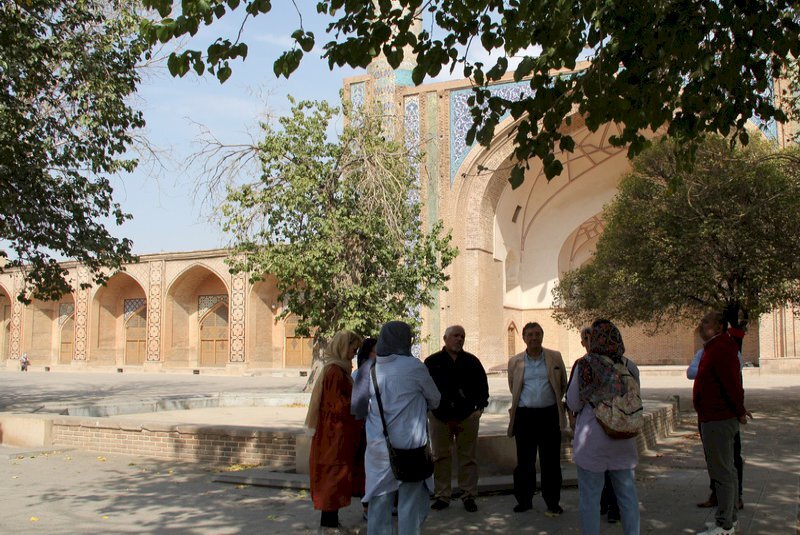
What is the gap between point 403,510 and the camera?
11.9 feet

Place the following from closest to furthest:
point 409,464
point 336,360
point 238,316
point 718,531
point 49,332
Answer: point 409,464, point 718,531, point 336,360, point 238,316, point 49,332

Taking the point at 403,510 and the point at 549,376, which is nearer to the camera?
the point at 403,510

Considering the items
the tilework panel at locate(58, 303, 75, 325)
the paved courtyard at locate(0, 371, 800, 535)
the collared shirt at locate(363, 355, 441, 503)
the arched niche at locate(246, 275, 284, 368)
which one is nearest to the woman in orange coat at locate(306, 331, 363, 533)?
the paved courtyard at locate(0, 371, 800, 535)

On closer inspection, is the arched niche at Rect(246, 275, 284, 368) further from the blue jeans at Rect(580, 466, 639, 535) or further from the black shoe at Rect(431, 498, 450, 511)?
the blue jeans at Rect(580, 466, 639, 535)

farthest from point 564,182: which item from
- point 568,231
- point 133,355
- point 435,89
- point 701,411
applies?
point 701,411

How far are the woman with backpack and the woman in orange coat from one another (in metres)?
1.31

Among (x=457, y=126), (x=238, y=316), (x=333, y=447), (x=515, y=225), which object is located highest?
(x=457, y=126)

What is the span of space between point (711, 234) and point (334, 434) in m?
9.13

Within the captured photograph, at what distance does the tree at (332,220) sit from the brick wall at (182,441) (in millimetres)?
3339

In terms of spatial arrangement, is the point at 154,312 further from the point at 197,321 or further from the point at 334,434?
the point at 334,434

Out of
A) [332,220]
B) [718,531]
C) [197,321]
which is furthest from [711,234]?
[197,321]

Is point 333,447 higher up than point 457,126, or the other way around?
point 457,126

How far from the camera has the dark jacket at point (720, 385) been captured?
4.34 metres

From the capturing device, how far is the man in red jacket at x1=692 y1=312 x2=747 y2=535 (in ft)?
14.1
